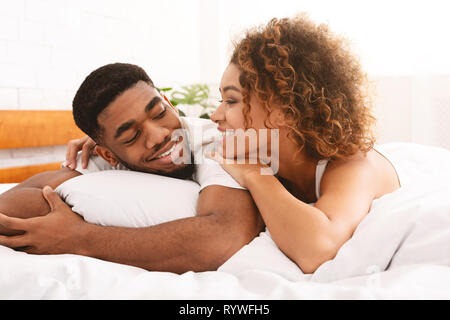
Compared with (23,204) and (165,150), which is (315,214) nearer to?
(165,150)

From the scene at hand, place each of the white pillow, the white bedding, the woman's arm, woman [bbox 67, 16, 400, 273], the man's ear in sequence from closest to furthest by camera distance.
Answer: the white bedding, the woman's arm, the white pillow, woman [bbox 67, 16, 400, 273], the man's ear

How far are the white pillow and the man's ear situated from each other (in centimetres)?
24

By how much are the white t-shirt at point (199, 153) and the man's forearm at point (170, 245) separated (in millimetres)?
219

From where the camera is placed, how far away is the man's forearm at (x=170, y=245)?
855 mm

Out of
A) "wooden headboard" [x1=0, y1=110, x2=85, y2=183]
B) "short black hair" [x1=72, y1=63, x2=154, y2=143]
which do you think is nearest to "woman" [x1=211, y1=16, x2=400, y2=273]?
"short black hair" [x1=72, y1=63, x2=154, y2=143]

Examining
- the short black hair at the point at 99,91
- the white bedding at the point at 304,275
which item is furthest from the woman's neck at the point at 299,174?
the short black hair at the point at 99,91

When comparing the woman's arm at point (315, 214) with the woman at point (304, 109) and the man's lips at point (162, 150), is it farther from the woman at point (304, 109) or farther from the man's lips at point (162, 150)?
the man's lips at point (162, 150)

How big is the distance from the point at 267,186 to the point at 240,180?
85 mm

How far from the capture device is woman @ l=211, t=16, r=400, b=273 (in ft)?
3.48

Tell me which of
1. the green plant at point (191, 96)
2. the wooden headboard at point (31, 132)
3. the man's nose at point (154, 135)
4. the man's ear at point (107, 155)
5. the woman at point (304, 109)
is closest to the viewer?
the woman at point (304, 109)

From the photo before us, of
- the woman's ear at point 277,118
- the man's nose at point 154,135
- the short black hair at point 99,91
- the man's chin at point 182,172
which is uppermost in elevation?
the short black hair at point 99,91

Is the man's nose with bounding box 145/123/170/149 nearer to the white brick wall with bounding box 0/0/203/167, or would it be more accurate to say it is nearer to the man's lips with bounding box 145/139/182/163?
the man's lips with bounding box 145/139/182/163
